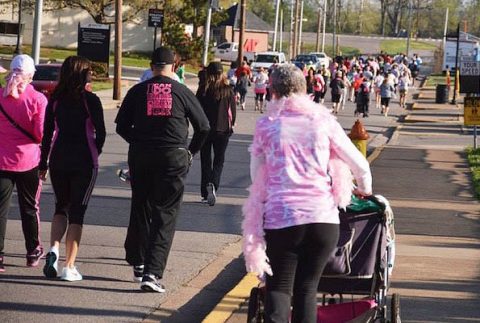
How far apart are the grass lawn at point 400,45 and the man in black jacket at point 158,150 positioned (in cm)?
12151

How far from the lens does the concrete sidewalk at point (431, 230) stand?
878cm

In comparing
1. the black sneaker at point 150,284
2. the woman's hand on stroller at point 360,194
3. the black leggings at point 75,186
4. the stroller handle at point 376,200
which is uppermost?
the woman's hand on stroller at point 360,194

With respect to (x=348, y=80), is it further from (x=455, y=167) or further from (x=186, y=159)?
(x=186, y=159)

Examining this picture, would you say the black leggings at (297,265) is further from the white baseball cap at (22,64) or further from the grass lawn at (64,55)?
the grass lawn at (64,55)

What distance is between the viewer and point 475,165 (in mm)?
21953

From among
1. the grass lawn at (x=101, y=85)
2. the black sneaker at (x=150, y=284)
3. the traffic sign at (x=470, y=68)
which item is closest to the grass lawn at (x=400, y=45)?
the grass lawn at (x=101, y=85)

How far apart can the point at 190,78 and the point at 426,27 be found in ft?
385

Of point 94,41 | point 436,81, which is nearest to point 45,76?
point 94,41

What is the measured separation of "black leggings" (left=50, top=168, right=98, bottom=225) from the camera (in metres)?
8.84

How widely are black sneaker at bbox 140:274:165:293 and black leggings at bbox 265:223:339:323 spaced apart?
107 inches

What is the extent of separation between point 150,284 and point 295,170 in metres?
2.92

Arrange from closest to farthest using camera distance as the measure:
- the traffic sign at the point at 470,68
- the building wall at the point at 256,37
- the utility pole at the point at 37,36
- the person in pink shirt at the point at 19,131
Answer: the person in pink shirt at the point at 19,131 → the traffic sign at the point at 470,68 → the utility pole at the point at 37,36 → the building wall at the point at 256,37

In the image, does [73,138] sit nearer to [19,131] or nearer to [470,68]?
[19,131]

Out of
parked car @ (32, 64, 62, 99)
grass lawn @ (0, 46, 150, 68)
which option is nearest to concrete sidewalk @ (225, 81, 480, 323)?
parked car @ (32, 64, 62, 99)
